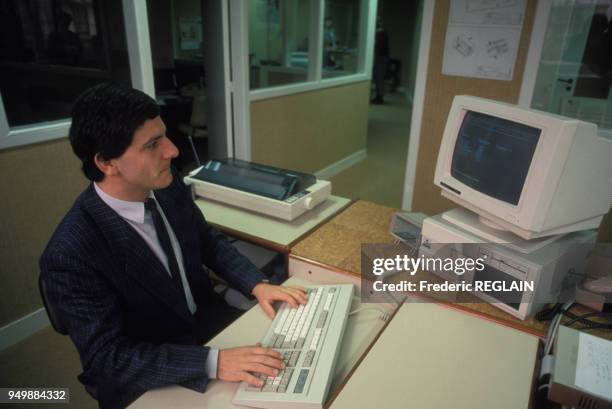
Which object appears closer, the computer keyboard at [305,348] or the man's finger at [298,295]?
the computer keyboard at [305,348]

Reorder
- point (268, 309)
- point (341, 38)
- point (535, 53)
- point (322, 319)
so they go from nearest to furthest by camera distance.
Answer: point (322, 319)
point (268, 309)
point (535, 53)
point (341, 38)

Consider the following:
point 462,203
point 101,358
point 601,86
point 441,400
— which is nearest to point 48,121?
point 101,358

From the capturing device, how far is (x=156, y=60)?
4.53 meters

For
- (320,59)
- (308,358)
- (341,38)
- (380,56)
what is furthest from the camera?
(380,56)

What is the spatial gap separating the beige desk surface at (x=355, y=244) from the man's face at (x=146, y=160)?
0.55 meters

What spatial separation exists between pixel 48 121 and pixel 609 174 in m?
2.40

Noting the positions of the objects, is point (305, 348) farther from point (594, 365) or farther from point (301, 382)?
point (594, 365)

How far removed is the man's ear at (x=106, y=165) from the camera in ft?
3.43

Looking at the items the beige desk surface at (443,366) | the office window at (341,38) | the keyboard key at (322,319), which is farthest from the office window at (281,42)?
the beige desk surface at (443,366)

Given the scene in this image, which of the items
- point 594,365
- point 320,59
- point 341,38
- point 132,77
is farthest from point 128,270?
point 341,38

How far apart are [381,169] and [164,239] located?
12.6 ft

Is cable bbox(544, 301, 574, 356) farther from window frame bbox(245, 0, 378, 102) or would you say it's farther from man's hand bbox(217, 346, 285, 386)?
window frame bbox(245, 0, 378, 102)

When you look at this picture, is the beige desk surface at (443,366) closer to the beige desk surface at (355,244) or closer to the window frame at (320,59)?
the beige desk surface at (355,244)

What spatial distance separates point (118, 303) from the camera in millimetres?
1078
